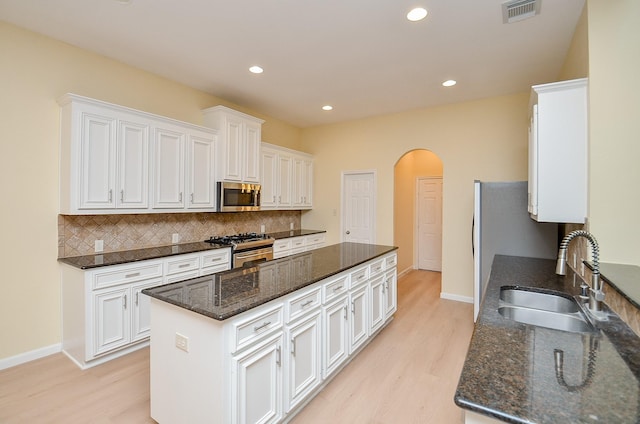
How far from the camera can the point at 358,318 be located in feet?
9.14

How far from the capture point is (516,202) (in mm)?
3318

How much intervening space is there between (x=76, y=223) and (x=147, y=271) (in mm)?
875

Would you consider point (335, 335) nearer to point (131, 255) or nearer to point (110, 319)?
point (110, 319)

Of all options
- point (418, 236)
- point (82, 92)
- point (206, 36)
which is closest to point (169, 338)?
point (206, 36)

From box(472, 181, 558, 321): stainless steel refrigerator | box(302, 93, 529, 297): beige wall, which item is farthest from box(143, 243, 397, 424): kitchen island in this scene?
box(302, 93, 529, 297): beige wall

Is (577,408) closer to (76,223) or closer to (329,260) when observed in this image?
(329,260)

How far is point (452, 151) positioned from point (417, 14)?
258cm

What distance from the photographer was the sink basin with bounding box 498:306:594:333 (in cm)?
162

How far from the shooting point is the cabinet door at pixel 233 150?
410 cm

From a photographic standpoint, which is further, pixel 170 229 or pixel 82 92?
pixel 170 229

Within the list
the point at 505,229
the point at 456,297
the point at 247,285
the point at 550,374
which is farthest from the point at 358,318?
the point at 456,297

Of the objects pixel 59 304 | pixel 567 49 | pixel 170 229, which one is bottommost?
pixel 59 304

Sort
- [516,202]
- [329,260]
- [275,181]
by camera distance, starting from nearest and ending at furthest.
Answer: [329,260], [516,202], [275,181]

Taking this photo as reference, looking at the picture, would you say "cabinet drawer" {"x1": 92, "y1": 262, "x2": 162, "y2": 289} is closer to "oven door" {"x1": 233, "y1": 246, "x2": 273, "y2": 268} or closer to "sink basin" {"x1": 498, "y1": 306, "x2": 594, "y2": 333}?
"oven door" {"x1": 233, "y1": 246, "x2": 273, "y2": 268}
